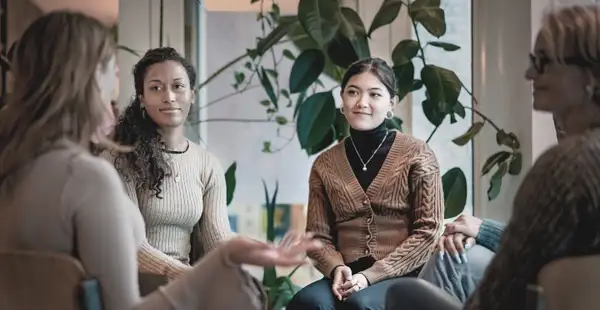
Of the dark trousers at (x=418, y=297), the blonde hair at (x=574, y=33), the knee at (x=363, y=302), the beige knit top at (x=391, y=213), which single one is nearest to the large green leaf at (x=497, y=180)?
the beige knit top at (x=391, y=213)

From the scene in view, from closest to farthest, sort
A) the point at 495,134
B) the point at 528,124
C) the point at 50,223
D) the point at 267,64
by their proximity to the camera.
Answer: the point at 50,223 → the point at 528,124 → the point at 495,134 → the point at 267,64

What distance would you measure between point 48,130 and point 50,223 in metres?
0.14

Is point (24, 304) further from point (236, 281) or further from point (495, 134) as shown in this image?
point (495, 134)

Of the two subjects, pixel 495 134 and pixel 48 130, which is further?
pixel 495 134

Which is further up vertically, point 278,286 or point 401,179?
point 401,179

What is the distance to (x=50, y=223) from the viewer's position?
3.56 feet

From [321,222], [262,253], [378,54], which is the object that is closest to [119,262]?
[262,253]

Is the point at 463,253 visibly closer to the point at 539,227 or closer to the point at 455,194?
the point at 539,227

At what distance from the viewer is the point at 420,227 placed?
2018mm

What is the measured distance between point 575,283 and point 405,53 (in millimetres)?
1522

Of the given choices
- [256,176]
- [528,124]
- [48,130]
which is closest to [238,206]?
[256,176]

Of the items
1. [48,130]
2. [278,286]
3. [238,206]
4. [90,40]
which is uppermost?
[90,40]

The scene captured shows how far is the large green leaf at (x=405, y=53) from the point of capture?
2.45 m

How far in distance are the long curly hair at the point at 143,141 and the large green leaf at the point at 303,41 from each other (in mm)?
596
